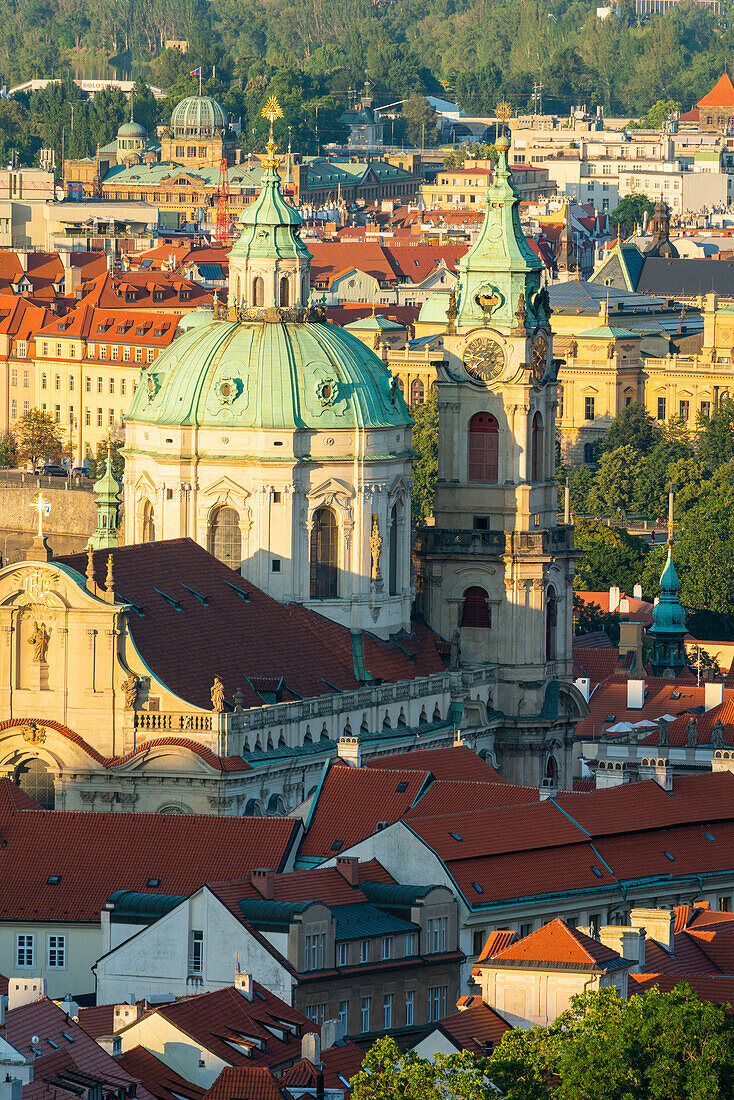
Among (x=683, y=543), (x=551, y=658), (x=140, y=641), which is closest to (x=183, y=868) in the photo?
(x=140, y=641)

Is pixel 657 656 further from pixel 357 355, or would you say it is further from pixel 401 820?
pixel 401 820

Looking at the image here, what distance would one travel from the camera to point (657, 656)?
172875mm

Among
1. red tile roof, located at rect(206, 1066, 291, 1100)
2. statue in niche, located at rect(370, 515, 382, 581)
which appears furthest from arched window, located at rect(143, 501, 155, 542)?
red tile roof, located at rect(206, 1066, 291, 1100)

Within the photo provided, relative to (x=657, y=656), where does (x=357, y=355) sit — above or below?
above

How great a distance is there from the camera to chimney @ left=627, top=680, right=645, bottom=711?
504 feet

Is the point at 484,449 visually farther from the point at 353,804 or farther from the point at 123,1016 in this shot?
the point at 123,1016

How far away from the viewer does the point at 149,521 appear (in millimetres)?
138000

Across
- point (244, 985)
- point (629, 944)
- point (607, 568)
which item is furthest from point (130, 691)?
point (607, 568)

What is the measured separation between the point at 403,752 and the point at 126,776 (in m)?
10.9

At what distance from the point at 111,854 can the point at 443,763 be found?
49.8ft

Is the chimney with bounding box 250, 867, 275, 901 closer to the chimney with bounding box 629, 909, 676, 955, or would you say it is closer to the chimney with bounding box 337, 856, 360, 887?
the chimney with bounding box 337, 856, 360, 887

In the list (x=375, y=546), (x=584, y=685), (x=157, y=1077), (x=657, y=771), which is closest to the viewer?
(x=157, y=1077)

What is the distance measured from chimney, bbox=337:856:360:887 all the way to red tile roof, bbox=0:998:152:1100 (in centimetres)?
1770

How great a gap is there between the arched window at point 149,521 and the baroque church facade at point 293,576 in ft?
0.23
